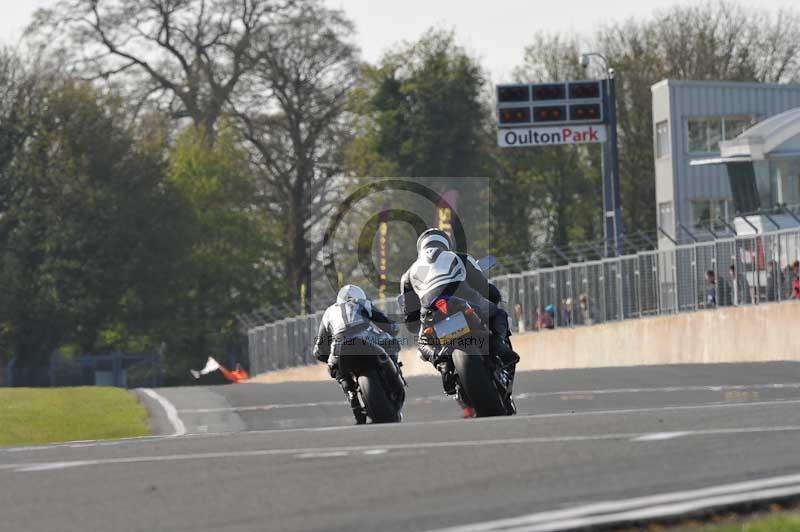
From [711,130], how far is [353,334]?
48.1 metres

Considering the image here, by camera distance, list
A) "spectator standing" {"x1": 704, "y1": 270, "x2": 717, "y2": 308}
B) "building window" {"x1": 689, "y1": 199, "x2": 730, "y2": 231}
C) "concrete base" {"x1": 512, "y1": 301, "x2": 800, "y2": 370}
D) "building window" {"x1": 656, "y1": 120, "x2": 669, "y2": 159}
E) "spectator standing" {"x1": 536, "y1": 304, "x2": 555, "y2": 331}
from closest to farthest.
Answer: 1. "concrete base" {"x1": 512, "y1": 301, "x2": 800, "y2": 370}
2. "spectator standing" {"x1": 704, "y1": 270, "x2": 717, "y2": 308}
3. "spectator standing" {"x1": 536, "y1": 304, "x2": 555, "y2": 331}
4. "building window" {"x1": 689, "y1": 199, "x2": 730, "y2": 231}
5. "building window" {"x1": 656, "y1": 120, "x2": 669, "y2": 159}

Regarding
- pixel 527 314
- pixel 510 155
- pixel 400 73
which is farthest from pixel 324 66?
pixel 527 314

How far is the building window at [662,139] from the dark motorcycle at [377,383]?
47.4 metres

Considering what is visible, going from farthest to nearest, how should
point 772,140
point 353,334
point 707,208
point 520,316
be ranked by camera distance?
point 707,208 < point 772,140 < point 520,316 < point 353,334

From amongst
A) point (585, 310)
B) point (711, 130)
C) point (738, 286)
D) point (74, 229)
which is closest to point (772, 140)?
point (585, 310)

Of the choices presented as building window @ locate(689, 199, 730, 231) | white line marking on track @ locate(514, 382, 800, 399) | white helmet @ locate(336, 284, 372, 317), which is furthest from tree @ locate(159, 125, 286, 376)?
white helmet @ locate(336, 284, 372, 317)

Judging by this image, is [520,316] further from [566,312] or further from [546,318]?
[566,312]

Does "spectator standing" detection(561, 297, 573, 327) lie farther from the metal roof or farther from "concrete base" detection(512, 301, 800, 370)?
the metal roof

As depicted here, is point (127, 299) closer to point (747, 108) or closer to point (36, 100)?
point (36, 100)

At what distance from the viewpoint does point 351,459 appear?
10.2m

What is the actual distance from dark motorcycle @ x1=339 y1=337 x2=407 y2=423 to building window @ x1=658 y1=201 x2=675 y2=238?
156ft

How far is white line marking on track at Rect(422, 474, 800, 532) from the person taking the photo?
746 centimetres

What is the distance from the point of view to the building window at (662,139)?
207 ft

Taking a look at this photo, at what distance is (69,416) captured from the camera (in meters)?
24.3
